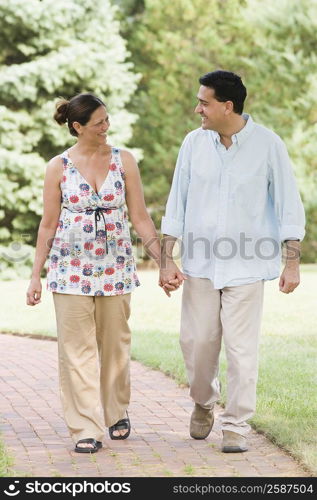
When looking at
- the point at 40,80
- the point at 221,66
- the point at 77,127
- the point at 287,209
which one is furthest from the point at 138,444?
the point at 221,66

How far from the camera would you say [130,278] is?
5660 mm

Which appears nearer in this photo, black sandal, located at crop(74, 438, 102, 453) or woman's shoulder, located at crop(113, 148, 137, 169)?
black sandal, located at crop(74, 438, 102, 453)

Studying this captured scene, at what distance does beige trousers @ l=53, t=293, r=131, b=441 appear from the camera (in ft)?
18.1

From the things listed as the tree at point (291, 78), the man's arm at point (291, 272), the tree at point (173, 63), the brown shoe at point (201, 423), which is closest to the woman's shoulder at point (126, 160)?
the man's arm at point (291, 272)

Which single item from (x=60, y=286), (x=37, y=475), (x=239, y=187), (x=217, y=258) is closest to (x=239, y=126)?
(x=239, y=187)

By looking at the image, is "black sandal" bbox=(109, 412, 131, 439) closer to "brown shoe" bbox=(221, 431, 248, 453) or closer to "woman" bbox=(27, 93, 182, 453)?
"woman" bbox=(27, 93, 182, 453)

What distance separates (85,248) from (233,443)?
133cm

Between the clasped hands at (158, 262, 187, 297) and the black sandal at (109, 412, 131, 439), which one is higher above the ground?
the clasped hands at (158, 262, 187, 297)

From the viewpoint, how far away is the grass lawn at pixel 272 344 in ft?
19.8

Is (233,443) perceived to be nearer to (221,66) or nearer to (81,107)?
(81,107)

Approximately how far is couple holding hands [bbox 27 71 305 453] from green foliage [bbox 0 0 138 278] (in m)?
13.6

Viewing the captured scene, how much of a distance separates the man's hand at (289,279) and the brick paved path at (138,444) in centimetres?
89

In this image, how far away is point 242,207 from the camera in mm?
5449

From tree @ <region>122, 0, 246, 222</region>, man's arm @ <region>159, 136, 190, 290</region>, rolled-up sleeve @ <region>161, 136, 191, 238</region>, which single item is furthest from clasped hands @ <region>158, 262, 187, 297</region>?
tree @ <region>122, 0, 246, 222</region>
